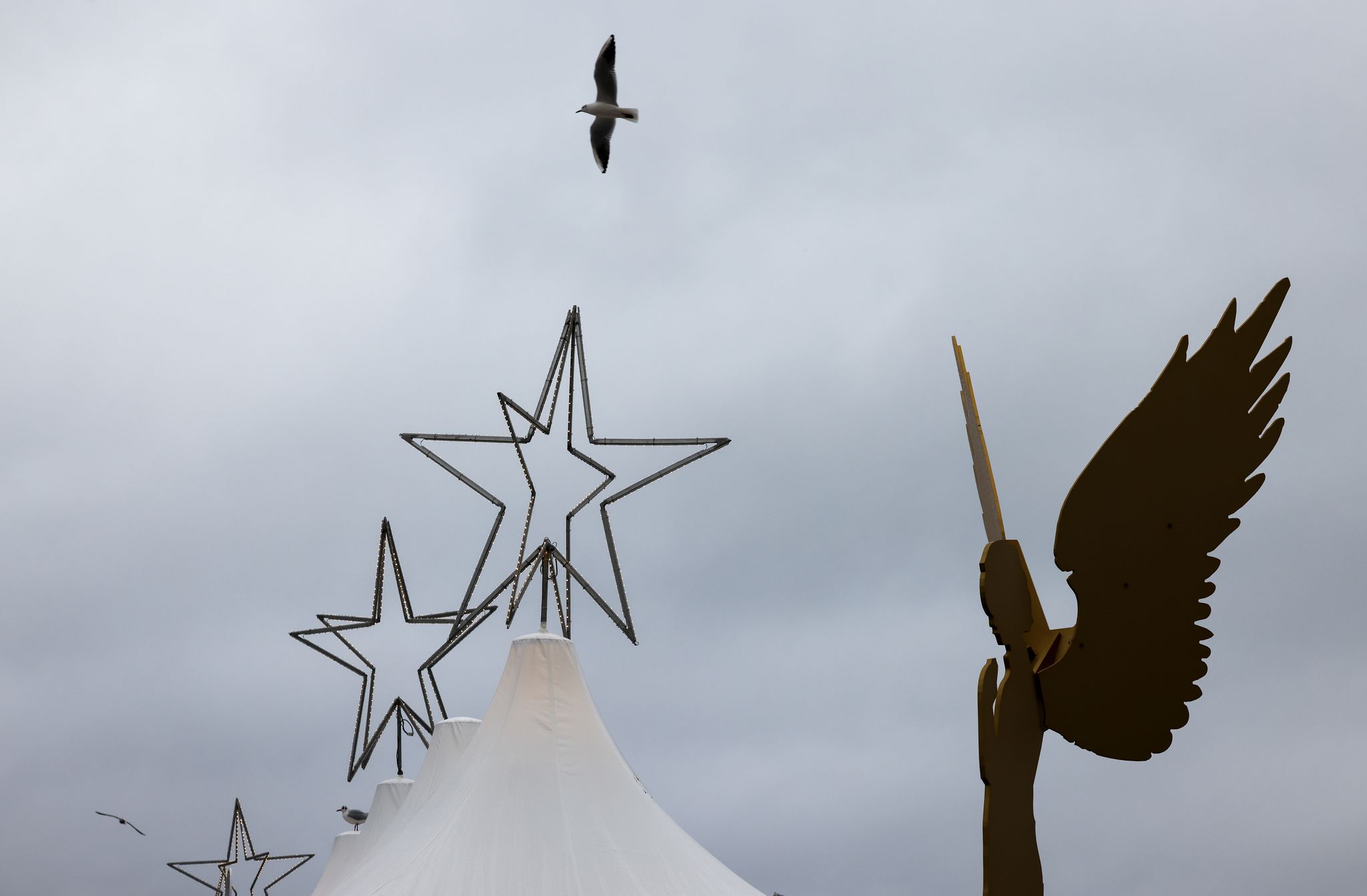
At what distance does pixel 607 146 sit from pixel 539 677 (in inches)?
192

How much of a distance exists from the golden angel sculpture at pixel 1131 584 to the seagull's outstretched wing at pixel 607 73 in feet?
23.6

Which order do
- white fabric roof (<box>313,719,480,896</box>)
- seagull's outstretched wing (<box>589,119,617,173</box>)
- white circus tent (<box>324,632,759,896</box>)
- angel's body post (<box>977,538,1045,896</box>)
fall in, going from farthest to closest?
white fabric roof (<box>313,719,480,896</box>)
seagull's outstretched wing (<box>589,119,617,173</box>)
white circus tent (<box>324,632,759,896</box>)
angel's body post (<box>977,538,1045,896</box>)

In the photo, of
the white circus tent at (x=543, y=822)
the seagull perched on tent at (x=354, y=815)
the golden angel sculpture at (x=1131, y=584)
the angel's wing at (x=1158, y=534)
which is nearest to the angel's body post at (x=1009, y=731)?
the golden angel sculpture at (x=1131, y=584)

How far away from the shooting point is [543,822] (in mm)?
11641

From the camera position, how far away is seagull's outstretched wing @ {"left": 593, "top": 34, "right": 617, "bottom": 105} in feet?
39.1

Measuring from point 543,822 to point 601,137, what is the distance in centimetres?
598

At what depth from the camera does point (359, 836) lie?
781 inches

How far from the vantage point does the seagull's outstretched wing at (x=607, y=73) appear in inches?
470

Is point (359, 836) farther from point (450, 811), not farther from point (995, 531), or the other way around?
point (995, 531)

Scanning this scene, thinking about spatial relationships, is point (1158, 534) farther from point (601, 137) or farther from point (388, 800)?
point (388, 800)

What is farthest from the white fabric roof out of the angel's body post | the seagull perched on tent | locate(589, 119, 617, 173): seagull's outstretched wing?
the angel's body post

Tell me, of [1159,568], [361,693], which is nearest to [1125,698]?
[1159,568]

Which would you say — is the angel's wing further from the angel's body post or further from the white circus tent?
the white circus tent

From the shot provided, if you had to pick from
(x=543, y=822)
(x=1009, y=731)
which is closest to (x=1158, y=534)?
(x=1009, y=731)
